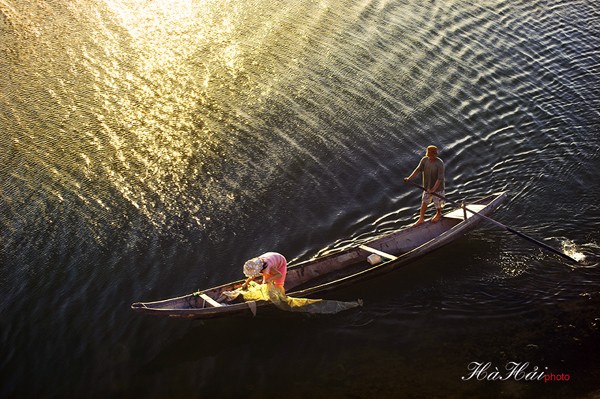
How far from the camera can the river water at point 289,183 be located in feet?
44.1

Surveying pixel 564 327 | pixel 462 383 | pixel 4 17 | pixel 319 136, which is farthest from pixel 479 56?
pixel 4 17

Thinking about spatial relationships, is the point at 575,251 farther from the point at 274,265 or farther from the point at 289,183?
the point at 289,183

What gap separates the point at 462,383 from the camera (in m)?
12.7

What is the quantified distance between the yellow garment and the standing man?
11.5ft

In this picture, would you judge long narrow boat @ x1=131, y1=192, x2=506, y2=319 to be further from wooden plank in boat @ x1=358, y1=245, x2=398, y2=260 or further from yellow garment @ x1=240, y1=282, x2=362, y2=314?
yellow garment @ x1=240, y1=282, x2=362, y2=314

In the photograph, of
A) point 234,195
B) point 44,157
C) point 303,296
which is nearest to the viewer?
point 303,296

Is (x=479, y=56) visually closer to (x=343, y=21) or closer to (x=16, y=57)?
(x=343, y=21)

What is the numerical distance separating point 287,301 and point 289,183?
16.7ft

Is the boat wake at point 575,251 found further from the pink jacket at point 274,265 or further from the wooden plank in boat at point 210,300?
the wooden plank in boat at point 210,300

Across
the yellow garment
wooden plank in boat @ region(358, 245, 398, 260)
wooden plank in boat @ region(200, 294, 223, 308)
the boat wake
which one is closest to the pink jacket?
the yellow garment

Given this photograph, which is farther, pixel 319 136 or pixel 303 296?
pixel 319 136

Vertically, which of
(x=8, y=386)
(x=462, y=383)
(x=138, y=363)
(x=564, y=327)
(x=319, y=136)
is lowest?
(x=8, y=386)

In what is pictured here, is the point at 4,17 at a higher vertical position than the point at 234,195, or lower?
lower

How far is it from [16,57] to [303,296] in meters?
15.7
